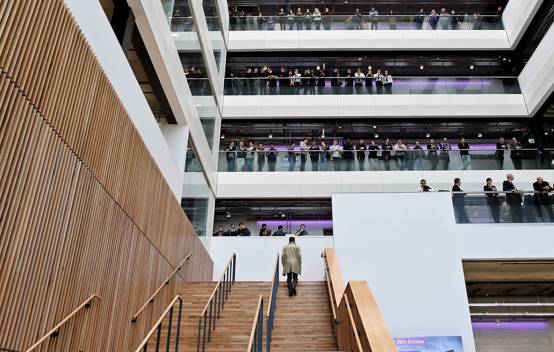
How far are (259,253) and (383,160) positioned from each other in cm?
524

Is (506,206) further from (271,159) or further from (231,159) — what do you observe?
(231,159)

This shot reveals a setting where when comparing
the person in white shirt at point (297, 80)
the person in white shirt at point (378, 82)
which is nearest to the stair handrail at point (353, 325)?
the person in white shirt at point (297, 80)

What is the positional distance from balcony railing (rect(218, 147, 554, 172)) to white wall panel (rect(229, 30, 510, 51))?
Result: 5364 millimetres

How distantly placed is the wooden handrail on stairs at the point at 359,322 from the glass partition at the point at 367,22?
15.0m

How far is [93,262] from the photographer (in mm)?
5715

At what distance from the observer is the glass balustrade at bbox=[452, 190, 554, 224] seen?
12125 mm

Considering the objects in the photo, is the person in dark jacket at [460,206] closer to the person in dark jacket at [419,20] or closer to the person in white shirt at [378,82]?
the person in white shirt at [378,82]

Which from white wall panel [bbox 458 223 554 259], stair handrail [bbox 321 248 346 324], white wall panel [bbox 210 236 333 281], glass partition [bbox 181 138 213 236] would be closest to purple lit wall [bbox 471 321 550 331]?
white wall panel [bbox 458 223 554 259]

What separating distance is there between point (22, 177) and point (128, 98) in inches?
132

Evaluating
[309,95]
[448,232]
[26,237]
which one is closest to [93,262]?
[26,237]

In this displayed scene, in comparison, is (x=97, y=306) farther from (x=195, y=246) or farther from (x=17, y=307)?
(x=195, y=246)

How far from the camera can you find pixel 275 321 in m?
8.17

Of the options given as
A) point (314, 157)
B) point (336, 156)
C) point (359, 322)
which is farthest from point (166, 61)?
point (336, 156)

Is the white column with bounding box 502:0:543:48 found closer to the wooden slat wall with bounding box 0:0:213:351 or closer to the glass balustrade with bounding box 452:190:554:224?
the glass balustrade with bounding box 452:190:554:224
